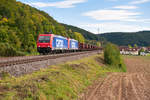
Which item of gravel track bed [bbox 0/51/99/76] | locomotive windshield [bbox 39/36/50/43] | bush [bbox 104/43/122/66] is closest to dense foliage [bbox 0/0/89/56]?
locomotive windshield [bbox 39/36/50/43]

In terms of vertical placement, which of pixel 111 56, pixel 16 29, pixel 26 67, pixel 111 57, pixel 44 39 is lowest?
pixel 111 57

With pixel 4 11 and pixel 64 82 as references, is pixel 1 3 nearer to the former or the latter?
pixel 4 11

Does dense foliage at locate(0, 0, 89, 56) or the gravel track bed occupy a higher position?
dense foliage at locate(0, 0, 89, 56)

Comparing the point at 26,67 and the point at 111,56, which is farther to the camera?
the point at 111,56

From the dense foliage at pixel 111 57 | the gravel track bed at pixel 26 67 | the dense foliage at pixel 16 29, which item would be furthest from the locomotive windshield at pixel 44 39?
the dense foliage at pixel 111 57

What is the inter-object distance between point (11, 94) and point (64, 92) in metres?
4.10

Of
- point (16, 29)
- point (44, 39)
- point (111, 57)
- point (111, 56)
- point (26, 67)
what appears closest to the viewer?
point (26, 67)

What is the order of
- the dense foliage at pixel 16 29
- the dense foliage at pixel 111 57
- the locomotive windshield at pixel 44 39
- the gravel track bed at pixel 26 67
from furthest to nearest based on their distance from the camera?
the dense foliage at pixel 16 29 → the dense foliage at pixel 111 57 → the locomotive windshield at pixel 44 39 → the gravel track bed at pixel 26 67

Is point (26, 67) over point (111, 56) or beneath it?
over

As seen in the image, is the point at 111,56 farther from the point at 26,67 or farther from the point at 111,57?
the point at 26,67

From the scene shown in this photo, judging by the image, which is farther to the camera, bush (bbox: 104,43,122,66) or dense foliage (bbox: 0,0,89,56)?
dense foliage (bbox: 0,0,89,56)

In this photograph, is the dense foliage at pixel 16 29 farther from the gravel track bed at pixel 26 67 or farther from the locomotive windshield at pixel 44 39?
the gravel track bed at pixel 26 67

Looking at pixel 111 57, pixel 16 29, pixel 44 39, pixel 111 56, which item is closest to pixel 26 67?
pixel 44 39

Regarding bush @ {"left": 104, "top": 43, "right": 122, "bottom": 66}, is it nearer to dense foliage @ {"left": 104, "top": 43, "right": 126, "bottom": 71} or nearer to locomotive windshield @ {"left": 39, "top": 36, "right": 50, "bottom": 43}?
dense foliage @ {"left": 104, "top": 43, "right": 126, "bottom": 71}
